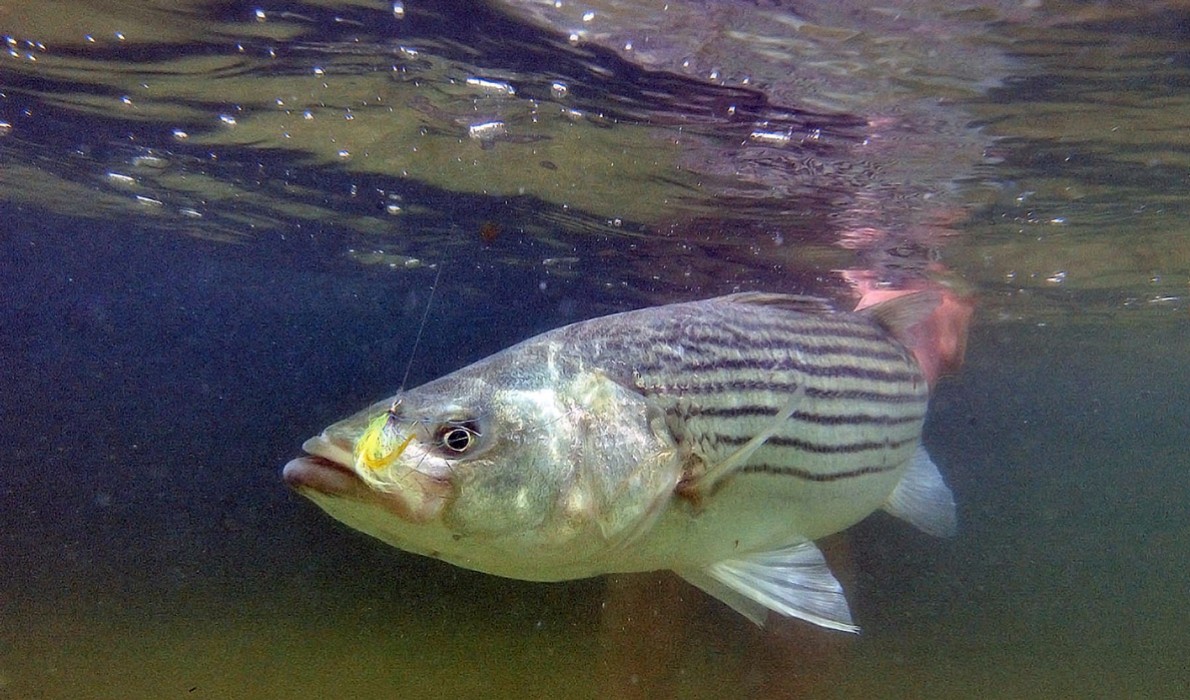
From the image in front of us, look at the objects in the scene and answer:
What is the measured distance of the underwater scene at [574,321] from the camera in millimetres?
3217

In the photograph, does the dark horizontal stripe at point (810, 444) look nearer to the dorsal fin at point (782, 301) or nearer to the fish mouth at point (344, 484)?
the dorsal fin at point (782, 301)

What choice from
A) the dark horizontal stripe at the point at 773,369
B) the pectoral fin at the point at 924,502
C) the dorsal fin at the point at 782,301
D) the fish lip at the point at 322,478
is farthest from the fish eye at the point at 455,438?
the pectoral fin at the point at 924,502

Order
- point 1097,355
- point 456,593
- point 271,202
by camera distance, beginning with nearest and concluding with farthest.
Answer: point 456,593
point 271,202
point 1097,355

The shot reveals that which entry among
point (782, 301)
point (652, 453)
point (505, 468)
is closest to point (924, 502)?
point (782, 301)

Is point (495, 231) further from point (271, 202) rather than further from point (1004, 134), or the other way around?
point (1004, 134)

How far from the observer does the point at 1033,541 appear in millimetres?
57656

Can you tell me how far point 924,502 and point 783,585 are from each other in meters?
2.21

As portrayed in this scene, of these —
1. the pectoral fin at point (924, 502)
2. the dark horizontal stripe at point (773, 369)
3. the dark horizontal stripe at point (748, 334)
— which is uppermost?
the dark horizontal stripe at point (748, 334)

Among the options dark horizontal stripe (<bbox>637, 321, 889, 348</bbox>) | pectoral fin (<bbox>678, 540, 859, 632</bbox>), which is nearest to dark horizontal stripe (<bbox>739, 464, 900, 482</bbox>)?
pectoral fin (<bbox>678, 540, 859, 632</bbox>)

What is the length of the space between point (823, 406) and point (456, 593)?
40.2 feet

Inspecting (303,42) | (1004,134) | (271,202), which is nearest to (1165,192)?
(1004,134)

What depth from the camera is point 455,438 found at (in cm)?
266

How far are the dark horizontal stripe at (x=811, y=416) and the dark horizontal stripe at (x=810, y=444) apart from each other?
0.34ft

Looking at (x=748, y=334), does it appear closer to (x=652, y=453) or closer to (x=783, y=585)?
(x=652, y=453)
